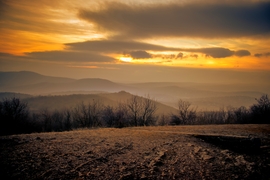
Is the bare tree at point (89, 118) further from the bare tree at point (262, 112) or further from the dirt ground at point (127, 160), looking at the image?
the bare tree at point (262, 112)

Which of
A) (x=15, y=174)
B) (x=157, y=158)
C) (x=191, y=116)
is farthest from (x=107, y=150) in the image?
(x=191, y=116)

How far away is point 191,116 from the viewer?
90.4 feet

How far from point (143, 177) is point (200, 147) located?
359 cm

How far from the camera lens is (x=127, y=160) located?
20.4 feet

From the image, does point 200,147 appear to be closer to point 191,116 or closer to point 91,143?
point 91,143

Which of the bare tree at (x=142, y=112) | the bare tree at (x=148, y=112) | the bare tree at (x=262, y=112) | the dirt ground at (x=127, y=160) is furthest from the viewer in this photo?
the bare tree at (x=148, y=112)

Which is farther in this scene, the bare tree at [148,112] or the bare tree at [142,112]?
the bare tree at [148,112]

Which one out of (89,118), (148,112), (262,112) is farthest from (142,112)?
(262,112)

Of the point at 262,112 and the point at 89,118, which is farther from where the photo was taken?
the point at 89,118

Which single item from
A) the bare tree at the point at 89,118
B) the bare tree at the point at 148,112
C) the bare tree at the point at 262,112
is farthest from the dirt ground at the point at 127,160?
the bare tree at the point at 89,118

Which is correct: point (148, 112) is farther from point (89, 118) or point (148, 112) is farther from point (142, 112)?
point (89, 118)

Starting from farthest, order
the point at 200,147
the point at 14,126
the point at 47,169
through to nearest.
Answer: the point at 14,126 < the point at 200,147 < the point at 47,169

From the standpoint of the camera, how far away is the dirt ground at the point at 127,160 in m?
5.22

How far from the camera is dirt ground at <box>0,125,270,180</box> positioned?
5219 mm
